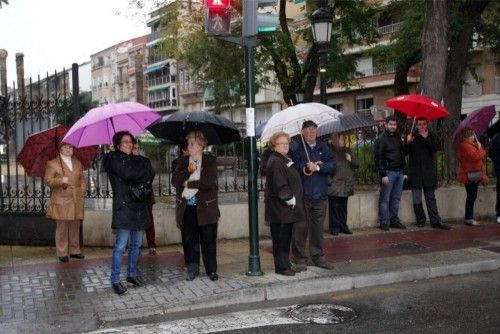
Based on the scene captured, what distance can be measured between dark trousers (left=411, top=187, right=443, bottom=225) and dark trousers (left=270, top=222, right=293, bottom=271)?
4333 mm

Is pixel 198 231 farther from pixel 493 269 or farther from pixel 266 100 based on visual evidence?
pixel 266 100

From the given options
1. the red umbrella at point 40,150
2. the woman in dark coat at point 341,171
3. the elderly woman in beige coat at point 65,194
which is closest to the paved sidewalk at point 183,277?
the elderly woman in beige coat at point 65,194

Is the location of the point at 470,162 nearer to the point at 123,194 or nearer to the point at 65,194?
the point at 123,194

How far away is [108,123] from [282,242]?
2875 millimetres

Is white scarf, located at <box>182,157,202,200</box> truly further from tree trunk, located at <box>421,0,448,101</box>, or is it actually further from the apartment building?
the apartment building

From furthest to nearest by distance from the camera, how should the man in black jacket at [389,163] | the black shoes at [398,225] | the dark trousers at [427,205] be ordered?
the black shoes at [398,225]
the dark trousers at [427,205]
the man in black jacket at [389,163]

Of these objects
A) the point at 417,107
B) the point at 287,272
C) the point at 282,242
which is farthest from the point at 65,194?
the point at 417,107

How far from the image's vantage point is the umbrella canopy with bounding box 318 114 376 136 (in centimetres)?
793

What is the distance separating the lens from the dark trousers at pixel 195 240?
7.00 m

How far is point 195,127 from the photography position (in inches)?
281

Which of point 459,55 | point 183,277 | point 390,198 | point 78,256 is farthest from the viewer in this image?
point 459,55

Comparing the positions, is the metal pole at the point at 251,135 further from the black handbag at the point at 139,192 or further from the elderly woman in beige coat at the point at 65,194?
the elderly woman in beige coat at the point at 65,194

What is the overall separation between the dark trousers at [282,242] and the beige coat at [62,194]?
309cm

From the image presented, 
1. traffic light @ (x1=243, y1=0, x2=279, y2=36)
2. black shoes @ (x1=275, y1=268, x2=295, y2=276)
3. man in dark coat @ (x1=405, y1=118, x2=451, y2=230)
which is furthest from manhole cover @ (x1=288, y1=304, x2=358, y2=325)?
man in dark coat @ (x1=405, y1=118, x2=451, y2=230)
